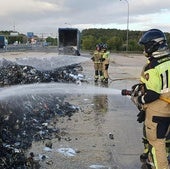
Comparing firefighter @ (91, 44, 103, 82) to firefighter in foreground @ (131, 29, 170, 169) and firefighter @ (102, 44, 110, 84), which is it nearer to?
firefighter @ (102, 44, 110, 84)

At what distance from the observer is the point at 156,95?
5.21 m

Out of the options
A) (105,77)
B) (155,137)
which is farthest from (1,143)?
(105,77)

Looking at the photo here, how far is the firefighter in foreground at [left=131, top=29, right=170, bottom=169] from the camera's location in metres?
5.17

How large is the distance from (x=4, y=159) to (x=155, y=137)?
2327 mm

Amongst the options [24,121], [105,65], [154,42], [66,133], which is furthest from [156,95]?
[105,65]

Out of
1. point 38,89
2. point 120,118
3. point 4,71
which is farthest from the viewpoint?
point 4,71

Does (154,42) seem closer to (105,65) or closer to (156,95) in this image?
(156,95)

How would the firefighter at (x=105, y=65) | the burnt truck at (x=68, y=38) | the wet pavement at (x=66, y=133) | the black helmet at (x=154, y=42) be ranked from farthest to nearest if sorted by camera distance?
the burnt truck at (x=68, y=38) → the firefighter at (x=105, y=65) → the wet pavement at (x=66, y=133) → the black helmet at (x=154, y=42)

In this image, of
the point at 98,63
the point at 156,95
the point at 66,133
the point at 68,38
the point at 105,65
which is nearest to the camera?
the point at 156,95

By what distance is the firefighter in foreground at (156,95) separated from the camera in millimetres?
5168

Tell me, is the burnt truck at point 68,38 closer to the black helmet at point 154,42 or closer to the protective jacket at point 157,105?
the black helmet at point 154,42

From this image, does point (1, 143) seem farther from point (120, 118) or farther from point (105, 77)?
point (105, 77)

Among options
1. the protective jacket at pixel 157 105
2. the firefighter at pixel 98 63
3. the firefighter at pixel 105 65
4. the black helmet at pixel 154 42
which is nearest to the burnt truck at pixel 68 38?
the firefighter at pixel 98 63

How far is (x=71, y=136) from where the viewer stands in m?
8.77
